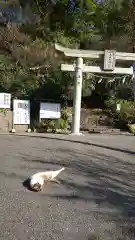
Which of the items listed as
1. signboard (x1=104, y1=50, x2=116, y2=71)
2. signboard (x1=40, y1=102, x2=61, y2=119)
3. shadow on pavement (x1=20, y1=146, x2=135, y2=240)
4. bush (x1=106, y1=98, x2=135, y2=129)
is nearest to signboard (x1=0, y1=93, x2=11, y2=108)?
signboard (x1=40, y1=102, x2=61, y2=119)

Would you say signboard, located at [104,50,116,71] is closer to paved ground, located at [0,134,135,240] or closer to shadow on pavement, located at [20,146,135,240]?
paved ground, located at [0,134,135,240]

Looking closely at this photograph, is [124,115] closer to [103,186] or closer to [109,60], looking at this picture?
[109,60]

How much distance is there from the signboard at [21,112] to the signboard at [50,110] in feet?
1.82

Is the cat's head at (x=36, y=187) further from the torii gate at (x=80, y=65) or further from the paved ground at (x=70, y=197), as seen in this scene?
the torii gate at (x=80, y=65)

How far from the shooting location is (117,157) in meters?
8.23

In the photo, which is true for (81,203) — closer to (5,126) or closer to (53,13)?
(5,126)

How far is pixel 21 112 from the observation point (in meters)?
14.5

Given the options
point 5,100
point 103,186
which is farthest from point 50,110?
point 103,186

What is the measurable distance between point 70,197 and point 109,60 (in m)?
7.63

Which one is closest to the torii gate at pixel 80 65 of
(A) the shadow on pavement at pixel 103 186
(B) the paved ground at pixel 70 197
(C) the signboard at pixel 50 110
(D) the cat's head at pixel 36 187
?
(C) the signboard at pixel 50 110

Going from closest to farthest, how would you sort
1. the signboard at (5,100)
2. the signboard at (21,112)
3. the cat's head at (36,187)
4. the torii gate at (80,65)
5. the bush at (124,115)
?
1. the cat's head at (36,187)
2. the torii gate at (80,65)
3. the signboard at (5,100)
4. the signboard at (21,112)
5. the bush at (124,115)

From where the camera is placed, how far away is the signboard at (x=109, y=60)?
12123 mm

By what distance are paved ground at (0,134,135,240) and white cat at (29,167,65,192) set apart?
11 centimetres

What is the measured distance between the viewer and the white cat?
552 cm
